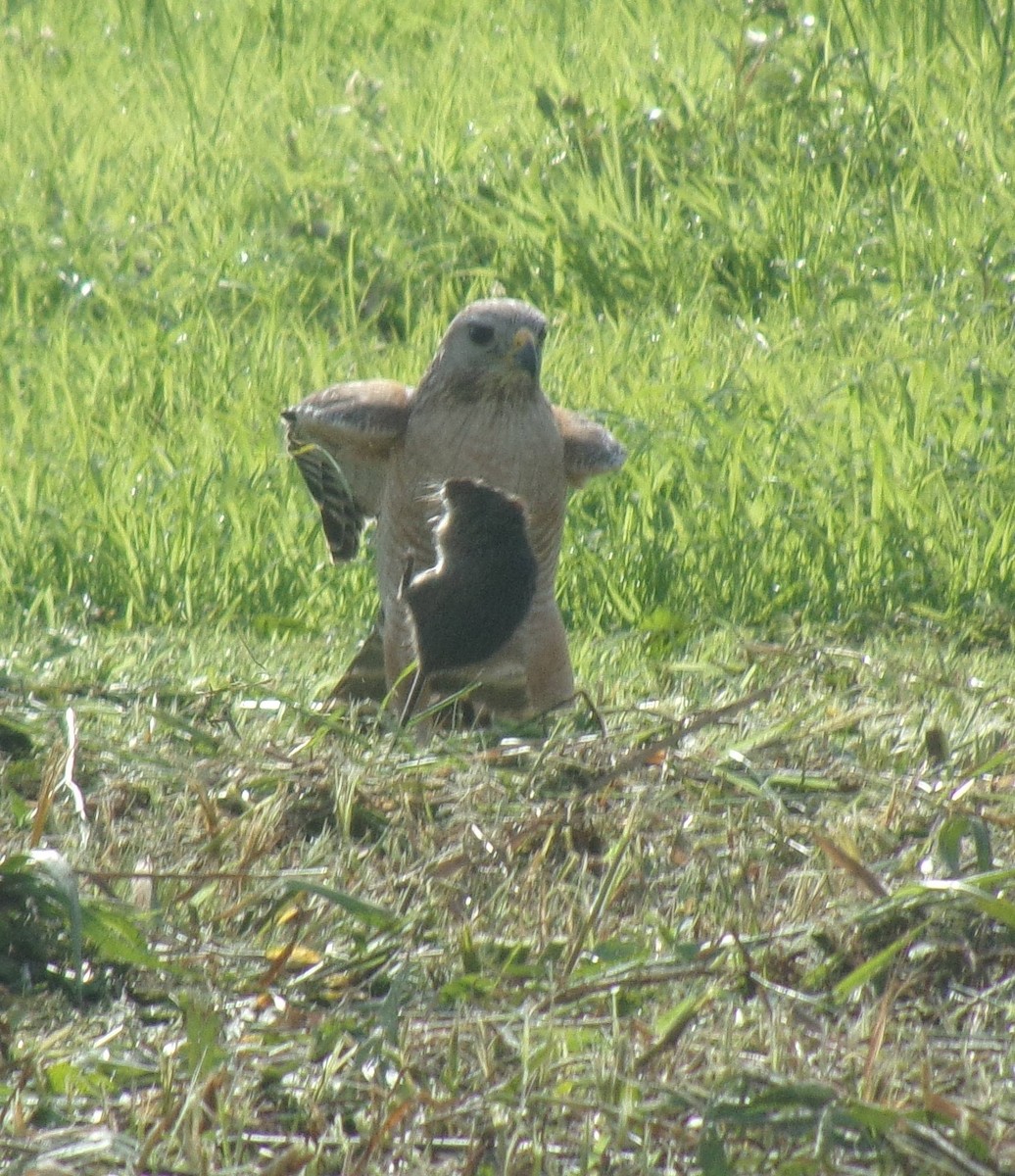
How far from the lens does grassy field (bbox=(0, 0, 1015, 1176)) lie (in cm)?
258

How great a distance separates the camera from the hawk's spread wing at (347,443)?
4.32m

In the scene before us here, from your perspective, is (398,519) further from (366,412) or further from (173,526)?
(173,526)

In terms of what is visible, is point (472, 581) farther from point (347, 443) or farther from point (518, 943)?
point (518, 943)

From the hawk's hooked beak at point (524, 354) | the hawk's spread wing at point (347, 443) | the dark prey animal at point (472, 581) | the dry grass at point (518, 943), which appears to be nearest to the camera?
the dry grass at point (518, 943)

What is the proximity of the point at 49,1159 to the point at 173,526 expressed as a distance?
3.91 metres

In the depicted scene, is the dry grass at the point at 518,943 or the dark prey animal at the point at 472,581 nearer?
the dry grass at the point at 518,943

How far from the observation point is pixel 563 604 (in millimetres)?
5980

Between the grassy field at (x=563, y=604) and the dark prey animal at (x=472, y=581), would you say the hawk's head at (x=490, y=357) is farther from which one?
the grassy field at (x=563, y=604)

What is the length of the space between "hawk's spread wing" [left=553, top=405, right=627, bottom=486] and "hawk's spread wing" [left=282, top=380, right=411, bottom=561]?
0.41m

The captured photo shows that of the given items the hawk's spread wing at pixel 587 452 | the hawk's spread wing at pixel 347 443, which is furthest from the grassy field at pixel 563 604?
the hawk's spread wing at pixel 587 452

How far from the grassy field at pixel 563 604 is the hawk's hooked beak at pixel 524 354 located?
2.66 ft

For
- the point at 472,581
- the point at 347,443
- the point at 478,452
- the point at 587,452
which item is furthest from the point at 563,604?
the point at 472,581

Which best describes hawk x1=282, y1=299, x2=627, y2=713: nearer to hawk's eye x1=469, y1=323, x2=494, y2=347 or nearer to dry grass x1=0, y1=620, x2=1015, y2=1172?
hawk's eye x1=469, y1=323, x2=494, y2=347

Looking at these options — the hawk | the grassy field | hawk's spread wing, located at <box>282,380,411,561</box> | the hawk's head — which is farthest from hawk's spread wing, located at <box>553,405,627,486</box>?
the grassy field
